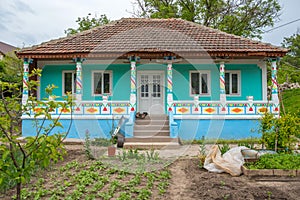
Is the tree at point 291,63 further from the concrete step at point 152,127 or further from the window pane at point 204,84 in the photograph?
the concrete step at point 152,127

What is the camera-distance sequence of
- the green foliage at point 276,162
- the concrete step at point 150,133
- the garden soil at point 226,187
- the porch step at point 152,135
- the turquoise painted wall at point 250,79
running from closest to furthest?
the garden soil at point 226,187 < the green foliage at point 276,162 < the porch step at point 152,135 < the concrete step at point 150,133 < the turquoise painted wall at point 250,79

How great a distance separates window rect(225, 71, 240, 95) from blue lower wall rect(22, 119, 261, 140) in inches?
87.9

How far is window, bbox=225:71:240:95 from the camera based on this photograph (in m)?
12.6

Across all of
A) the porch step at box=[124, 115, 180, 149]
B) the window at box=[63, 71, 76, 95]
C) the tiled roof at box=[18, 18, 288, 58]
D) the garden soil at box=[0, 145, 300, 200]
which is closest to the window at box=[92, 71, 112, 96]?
the window at box=[63, 71, 76, 95]

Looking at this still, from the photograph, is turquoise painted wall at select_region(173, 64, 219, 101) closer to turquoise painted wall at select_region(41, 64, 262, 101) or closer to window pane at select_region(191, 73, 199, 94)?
turquoise painted wall at select_region(41, 64, 262, 101)

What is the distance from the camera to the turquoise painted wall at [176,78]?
491 inches

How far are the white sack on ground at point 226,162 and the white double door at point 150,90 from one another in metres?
6.35

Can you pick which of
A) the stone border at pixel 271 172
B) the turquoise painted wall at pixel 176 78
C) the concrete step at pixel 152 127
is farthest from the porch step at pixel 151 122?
the stone border at pixel 271 172

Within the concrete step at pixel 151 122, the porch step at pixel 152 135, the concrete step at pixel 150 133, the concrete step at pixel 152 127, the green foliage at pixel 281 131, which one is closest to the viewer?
the green foliage at pixel 281 131

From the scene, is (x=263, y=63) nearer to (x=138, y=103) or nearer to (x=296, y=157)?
(x=138, y=103)

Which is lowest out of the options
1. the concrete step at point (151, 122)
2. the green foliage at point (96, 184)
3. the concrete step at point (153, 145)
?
the green foliage at point (96, 184)

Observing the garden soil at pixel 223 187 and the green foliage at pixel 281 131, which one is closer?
the garden soil at pixel 223 187

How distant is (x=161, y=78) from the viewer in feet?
41.5

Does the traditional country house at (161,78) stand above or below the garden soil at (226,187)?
above
